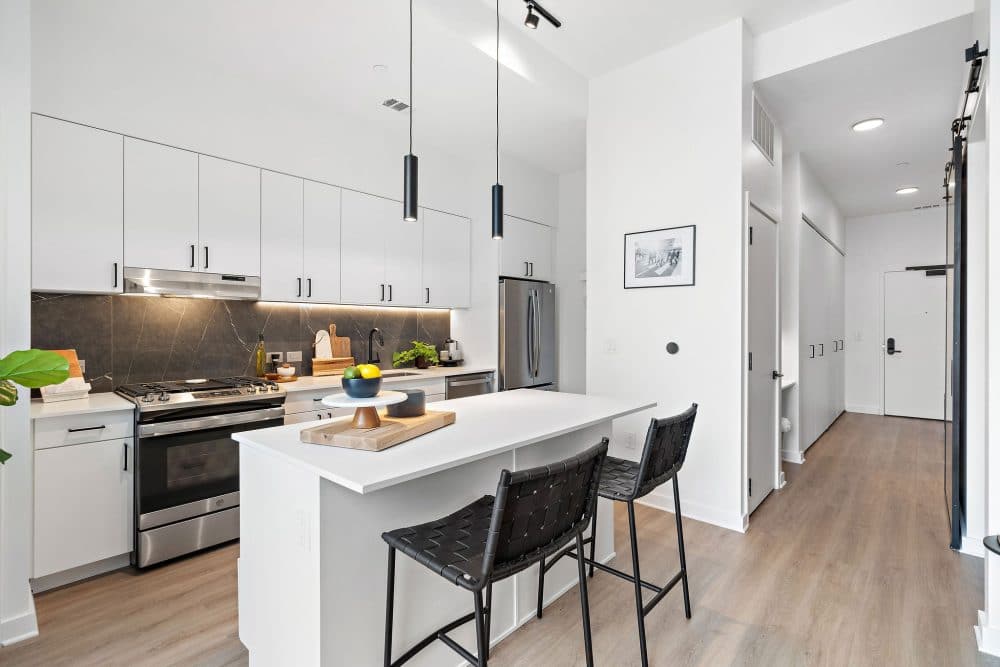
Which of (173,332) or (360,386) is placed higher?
(173,332)

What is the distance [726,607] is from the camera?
2.27 m

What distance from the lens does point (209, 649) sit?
1975mm

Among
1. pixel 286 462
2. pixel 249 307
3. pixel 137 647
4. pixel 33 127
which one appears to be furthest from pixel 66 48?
pixel 137 647

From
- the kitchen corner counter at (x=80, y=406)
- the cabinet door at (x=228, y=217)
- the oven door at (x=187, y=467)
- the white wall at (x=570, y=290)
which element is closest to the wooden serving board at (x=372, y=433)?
the oven door at (x=187, y=467)

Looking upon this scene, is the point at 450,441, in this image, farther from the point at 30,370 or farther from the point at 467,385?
the point at 467,385

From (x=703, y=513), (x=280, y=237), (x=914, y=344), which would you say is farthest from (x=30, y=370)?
(x=914, y=344)

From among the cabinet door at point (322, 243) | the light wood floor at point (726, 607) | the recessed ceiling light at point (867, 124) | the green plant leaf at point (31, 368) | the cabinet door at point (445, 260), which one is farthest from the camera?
the cabinet door at point (445, 260)

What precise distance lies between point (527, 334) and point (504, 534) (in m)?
3.76

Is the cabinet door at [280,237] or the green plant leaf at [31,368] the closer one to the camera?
the green plant leaf at [31,368]

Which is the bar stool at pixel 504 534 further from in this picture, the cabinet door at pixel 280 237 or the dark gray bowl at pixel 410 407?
the cabinet door at pixel 280 237

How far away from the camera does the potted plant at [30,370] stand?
1489 mm


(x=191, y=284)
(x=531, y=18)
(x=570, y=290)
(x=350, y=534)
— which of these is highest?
(x=531, y=18)

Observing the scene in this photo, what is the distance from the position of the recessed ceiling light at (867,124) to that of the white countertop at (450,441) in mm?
3191

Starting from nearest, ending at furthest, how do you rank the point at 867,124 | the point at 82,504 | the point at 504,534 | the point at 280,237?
the point at 504,534, the point at 82,504, the point at 280,237, the point at 867,124
